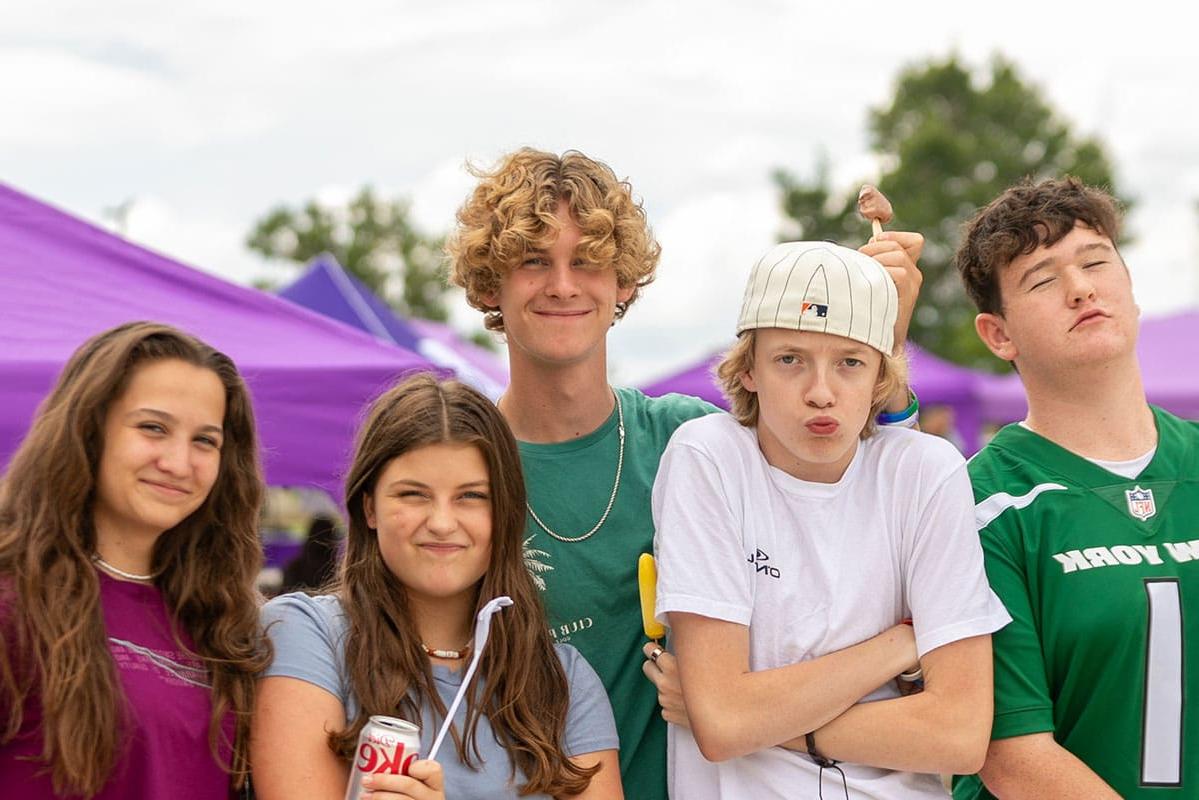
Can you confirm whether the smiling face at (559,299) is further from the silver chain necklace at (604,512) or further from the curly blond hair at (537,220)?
the silver chain necklace at (604,512)

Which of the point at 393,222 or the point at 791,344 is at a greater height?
the point at 393,222

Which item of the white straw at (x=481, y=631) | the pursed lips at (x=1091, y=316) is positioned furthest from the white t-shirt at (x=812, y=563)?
the pursed lips at (x=1091, y=316)

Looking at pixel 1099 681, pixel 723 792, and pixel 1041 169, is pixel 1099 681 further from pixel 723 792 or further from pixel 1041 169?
pixel 1041 169

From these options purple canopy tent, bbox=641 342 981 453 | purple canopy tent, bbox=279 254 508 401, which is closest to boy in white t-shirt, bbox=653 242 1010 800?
purple canopy tent, bbox=279 254 508 401

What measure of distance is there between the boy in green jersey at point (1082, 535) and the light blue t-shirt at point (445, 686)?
0.88m

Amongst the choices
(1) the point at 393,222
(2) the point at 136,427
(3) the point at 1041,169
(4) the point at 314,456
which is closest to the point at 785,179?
(3) the point at 1041,169

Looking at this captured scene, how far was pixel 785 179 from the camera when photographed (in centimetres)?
3102

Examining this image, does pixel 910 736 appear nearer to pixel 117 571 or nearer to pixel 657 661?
pixel 657 661

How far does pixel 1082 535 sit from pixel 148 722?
2013mm

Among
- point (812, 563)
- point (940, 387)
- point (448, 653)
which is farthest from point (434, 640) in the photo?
point (940, 387)

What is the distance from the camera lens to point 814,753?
2438 millimetres

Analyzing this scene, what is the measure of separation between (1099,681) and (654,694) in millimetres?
1006

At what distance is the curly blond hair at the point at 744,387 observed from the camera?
104 inches

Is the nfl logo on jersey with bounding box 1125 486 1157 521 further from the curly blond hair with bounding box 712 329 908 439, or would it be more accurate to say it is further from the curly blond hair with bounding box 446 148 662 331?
the curly blond hair with bounding box 446 148 662 331
